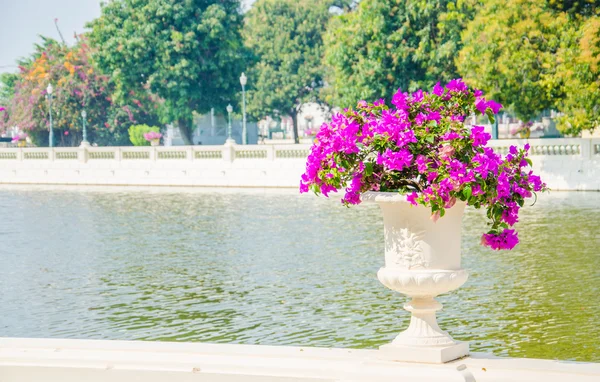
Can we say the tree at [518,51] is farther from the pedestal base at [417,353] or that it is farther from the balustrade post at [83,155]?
the pedestal base at [417,353]

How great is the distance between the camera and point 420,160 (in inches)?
271

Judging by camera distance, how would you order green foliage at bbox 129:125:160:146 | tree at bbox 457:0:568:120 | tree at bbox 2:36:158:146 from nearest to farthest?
tree at bbox 457:0:568:120 < green foliage at bbox 129:125:160:146 < tree at bbox 2:36:158:146

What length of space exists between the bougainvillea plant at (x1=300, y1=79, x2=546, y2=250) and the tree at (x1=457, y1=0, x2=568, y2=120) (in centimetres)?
2915

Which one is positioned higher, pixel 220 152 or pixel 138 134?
pixel 138 134

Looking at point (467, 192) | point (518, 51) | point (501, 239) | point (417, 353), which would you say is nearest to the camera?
point (467, 192)

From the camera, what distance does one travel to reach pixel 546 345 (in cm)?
1037

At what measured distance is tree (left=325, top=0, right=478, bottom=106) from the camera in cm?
4734

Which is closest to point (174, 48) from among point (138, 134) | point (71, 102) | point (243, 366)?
point (138, 134)

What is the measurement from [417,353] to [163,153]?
141ft

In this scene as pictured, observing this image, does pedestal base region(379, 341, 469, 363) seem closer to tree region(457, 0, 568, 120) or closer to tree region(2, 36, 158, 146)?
tree region(457, 0, 568, 120)

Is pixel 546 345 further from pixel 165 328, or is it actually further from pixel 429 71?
pixel 429 71

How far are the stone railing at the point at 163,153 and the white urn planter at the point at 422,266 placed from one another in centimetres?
3544

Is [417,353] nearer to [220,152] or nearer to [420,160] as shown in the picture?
[420,160]

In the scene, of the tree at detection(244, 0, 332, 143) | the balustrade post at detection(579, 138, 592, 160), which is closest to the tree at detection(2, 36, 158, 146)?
the tree at detection(244, 0, 332, 143)
